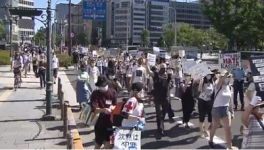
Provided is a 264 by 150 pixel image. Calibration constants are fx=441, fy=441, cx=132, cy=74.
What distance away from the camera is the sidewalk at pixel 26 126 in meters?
9.41

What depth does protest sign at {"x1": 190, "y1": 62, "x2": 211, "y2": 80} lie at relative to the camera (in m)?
11.6

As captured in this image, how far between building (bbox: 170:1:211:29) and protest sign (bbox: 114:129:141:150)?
165510 mm

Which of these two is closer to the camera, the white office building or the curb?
the curb

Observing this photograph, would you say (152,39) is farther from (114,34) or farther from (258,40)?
(258,40)

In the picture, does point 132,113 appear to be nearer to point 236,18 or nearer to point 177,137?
point 177,137

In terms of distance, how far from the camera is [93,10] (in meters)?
34.9

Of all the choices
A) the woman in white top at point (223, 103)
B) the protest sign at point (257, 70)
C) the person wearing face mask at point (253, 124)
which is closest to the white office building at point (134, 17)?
the woman in white top at point (223, 103)

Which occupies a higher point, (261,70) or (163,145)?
(261,70)

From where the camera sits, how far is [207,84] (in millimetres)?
10438

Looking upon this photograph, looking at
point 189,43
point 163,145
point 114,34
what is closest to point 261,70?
point 163,145

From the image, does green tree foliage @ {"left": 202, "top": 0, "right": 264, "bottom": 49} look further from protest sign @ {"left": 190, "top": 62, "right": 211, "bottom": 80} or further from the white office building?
the white office building

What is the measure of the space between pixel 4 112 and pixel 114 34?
15286cm

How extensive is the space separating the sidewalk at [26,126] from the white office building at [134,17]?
480 feet

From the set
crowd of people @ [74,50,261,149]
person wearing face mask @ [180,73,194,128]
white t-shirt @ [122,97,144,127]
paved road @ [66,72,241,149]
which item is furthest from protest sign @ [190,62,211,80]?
white t-shirt @ [122,97,144,127]
